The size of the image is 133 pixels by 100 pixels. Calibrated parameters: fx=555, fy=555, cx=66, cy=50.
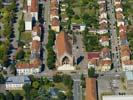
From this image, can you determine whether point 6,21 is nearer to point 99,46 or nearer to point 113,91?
point 99,46

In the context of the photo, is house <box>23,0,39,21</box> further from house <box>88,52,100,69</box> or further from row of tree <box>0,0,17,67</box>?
house <box>88,52,100,69</box>

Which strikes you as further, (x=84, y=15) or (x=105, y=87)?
(x=84, y=15)

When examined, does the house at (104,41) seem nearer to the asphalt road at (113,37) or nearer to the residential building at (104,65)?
the asphalt road at (113,37)

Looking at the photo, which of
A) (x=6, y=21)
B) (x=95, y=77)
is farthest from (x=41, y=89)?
(x=6, y=21)

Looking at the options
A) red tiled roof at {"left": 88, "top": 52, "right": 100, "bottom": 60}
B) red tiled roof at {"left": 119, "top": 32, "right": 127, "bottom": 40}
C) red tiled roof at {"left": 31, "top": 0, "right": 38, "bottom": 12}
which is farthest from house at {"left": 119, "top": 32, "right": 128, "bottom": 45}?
red tiled roof at {"left": 31, "top": 0, "right": 38, "bottom": 12}

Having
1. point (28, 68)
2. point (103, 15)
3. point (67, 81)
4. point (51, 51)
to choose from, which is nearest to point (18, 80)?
point (28, 68)
